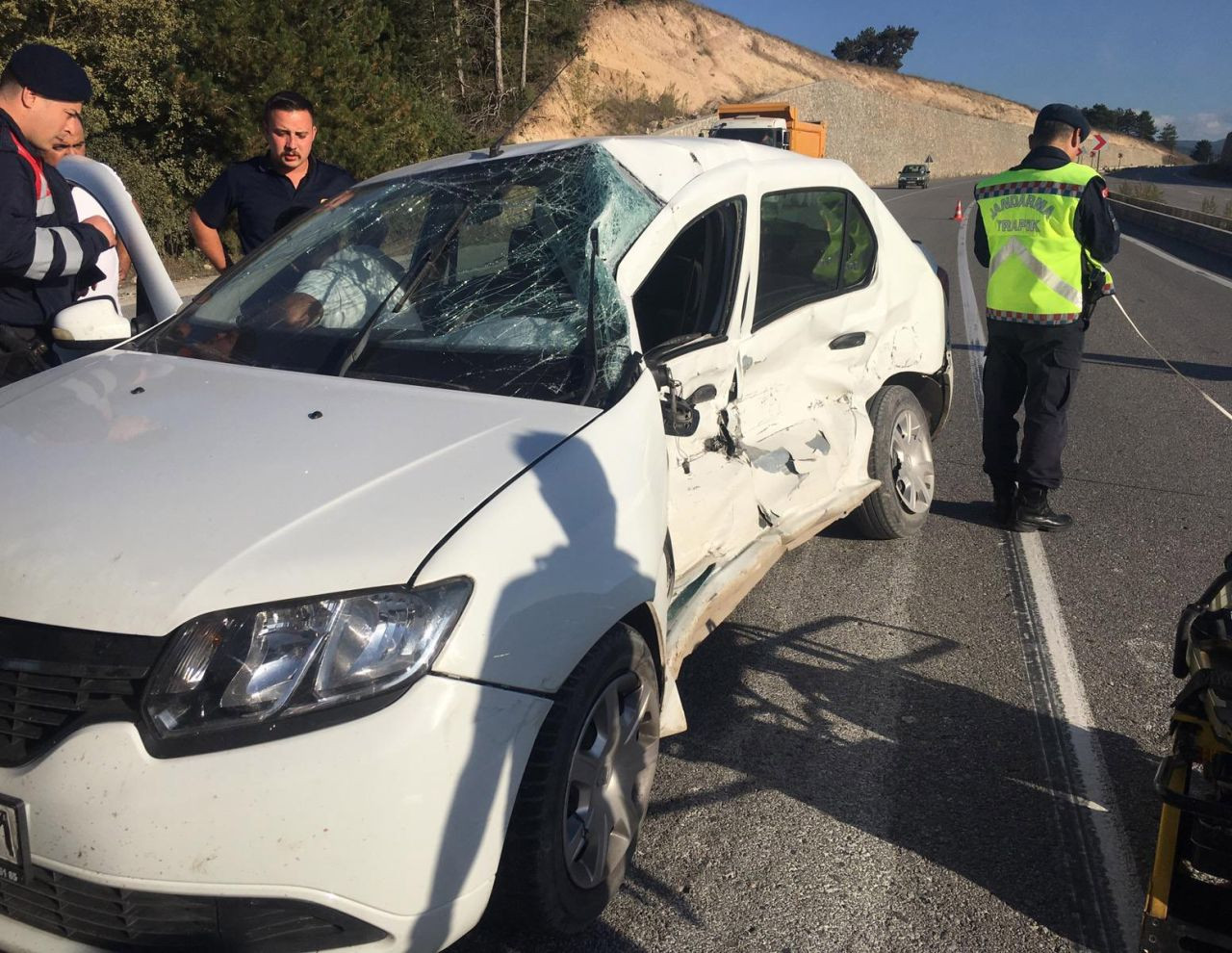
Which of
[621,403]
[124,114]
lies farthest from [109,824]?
[124,114]

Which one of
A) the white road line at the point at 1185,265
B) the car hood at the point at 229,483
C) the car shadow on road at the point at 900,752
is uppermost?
the car hood at the point at 229,483

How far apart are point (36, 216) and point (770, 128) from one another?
34967 mm

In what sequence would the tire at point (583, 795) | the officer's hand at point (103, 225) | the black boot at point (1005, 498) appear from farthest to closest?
the black boot at point (1005, 498) < the officer's hand at point (103, 225) < the tire at point (583, 795)

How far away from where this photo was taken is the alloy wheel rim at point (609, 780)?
2.42 metres

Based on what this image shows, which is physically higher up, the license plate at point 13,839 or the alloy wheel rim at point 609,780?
the license plate at point 13,839

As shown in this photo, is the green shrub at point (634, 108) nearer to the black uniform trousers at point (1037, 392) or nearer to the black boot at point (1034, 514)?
the black uniform trousers at point (1037, 392)

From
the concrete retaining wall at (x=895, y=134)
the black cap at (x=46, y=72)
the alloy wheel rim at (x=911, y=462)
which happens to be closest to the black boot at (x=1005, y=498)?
the alloy wheel rim at (x=911, y=462)

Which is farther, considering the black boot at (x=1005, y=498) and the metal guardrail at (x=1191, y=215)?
the metal guardrail at (x=1191, y=215)

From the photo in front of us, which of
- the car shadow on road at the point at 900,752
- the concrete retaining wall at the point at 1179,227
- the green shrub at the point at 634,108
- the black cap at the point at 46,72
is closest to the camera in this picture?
the car shadow on road at the point at 900,752

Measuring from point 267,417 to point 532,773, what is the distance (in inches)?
43.1

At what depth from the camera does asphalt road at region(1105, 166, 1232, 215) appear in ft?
153

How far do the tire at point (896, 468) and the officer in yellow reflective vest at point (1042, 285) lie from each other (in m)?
0.52

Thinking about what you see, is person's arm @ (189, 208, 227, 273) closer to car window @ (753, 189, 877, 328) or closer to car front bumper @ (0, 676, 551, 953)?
car window @ (753, 189, 877, 328)

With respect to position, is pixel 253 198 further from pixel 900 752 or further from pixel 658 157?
pixel 900 752
